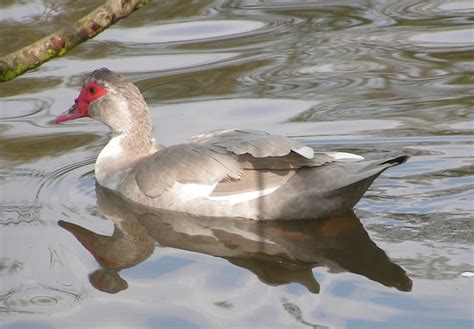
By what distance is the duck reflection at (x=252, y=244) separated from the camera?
7.08m

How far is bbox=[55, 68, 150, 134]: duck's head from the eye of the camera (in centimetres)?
937

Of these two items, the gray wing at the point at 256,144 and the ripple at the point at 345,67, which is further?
the ripple at the point at 345,67

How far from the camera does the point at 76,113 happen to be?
381 inches

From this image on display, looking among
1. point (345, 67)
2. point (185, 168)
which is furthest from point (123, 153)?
Result: point (345, 67)

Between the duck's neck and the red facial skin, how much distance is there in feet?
1.32

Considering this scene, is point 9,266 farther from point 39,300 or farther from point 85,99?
point 85,99

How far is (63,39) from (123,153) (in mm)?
4470

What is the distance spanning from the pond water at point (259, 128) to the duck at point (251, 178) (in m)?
0.13

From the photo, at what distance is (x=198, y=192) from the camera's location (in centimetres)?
834

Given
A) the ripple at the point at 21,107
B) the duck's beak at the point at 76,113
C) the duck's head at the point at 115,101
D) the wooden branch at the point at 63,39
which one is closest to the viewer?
the wooden branch at the point at 63,39

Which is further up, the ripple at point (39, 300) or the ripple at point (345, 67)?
the ripple at point (345, 67)

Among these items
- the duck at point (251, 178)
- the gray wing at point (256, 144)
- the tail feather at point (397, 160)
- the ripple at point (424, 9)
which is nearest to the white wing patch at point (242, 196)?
the duck at point (251, 178)

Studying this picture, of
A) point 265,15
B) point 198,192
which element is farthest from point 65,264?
point 265,15

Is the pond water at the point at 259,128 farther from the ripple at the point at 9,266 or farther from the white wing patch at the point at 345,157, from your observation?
the white wing patch at the point at 345,157
